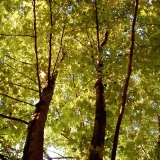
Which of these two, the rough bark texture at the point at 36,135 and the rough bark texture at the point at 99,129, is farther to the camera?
the rough bark texture at the point at 99,129

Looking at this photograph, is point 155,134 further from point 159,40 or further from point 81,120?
point 159,40

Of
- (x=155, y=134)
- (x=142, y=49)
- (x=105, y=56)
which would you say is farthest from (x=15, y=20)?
(x=155, y=134)

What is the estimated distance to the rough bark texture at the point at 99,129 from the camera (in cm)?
291

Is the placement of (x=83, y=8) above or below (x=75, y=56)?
above

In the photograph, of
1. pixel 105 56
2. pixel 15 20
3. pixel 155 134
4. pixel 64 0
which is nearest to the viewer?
pixel 105 56

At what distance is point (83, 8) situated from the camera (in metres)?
4.16

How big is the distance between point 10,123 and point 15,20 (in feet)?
10.7

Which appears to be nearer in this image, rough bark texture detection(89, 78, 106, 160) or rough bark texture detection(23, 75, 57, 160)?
rough bark texture detection(23, 75, 57, 160)

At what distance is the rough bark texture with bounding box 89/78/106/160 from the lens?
2910 mm

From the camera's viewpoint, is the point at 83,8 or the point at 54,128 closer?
the point at 83,8

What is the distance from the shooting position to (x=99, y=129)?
3260 mm

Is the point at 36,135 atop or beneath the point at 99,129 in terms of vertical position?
beneath

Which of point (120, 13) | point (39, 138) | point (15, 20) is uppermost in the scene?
point (15, 20)

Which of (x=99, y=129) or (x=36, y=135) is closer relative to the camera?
(x=36, y=135)
